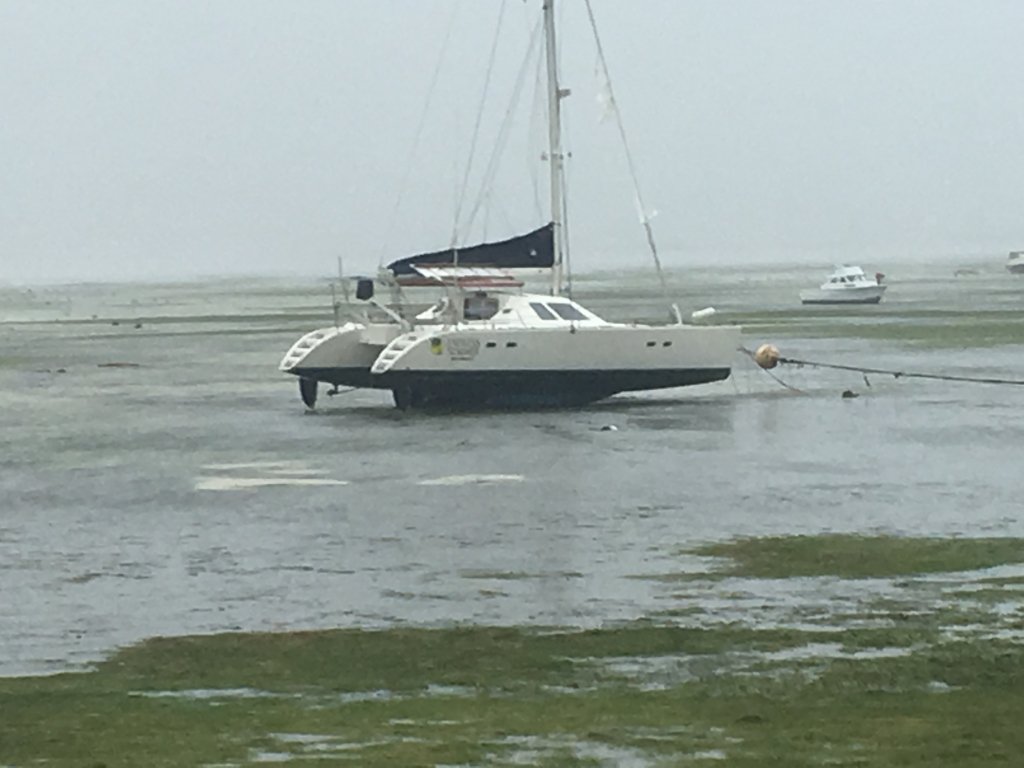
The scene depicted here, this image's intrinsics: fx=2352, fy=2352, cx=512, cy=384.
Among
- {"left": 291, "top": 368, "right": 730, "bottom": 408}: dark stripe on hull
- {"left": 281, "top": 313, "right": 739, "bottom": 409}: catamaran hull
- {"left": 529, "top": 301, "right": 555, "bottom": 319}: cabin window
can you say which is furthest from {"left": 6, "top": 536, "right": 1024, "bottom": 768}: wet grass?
{"left": 529, "top": 301, "right": 555, "bottom": 319}: cabin window

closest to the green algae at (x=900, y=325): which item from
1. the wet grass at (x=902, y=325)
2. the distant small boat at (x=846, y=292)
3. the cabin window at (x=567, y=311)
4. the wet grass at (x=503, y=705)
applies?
the wet grass at (x=902, y=325)

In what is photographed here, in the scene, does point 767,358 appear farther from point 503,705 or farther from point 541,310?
point 503,705

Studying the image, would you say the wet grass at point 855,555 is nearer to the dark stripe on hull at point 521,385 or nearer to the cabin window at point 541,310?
the dark stripe on hull at point 521,385

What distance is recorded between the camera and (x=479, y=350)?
40906 mm

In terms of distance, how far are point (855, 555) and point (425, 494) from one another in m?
8.05

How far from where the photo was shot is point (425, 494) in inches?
1092

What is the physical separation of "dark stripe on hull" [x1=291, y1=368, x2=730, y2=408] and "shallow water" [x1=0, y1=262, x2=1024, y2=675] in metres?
0.49

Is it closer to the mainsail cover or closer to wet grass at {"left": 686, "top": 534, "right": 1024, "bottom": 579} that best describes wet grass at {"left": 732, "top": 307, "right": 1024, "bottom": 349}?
the mainsail cover

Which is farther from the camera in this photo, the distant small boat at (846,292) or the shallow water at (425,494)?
the distant small boat at (846,292)

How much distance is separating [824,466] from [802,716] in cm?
1821

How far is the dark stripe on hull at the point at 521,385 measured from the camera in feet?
134

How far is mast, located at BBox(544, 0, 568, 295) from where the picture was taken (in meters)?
43.9

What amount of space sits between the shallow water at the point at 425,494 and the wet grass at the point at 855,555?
619mm

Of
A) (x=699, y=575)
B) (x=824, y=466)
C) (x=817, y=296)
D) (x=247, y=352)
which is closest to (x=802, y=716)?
(x=699, y=575)
